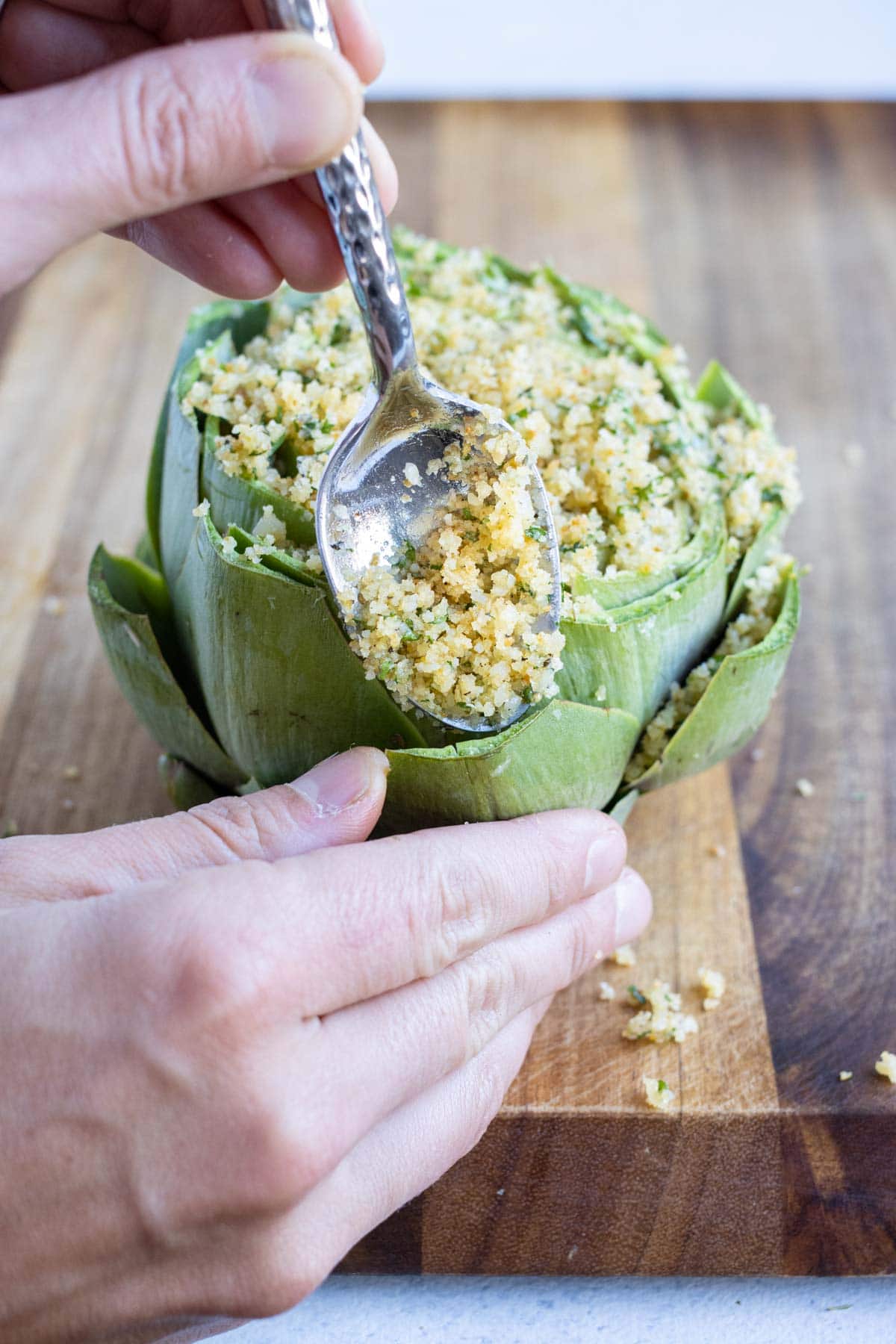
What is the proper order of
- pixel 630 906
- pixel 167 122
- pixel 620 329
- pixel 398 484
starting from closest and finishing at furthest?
pixel 167 122 < pixel 398 484 < pixel 630 906 < pixel 620 329

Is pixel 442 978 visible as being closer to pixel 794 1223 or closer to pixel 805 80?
pixel 794 1223

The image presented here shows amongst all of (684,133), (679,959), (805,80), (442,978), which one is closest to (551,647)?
(442,978)

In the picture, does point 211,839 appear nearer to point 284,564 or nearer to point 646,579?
point 284,564

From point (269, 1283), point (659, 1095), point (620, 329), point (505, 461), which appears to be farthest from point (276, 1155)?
point (620, 329)

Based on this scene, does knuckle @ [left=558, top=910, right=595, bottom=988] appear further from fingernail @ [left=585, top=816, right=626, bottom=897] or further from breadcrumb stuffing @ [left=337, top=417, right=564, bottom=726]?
breadcrumb stuffing @ [left=337, top=417, right=564, bottom=726]

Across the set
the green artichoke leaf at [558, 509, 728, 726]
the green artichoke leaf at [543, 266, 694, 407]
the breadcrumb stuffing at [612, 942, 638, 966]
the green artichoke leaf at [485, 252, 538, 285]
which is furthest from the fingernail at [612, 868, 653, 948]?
the green artichoke leaf at [485, 252, 538, 285]

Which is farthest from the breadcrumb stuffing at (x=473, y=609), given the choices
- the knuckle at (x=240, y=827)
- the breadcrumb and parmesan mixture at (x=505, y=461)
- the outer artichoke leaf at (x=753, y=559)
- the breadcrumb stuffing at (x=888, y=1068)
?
the breadcrumb stuffing at (x=888, y=1068)
